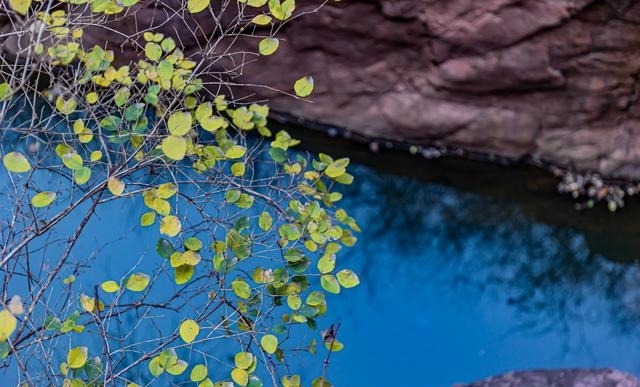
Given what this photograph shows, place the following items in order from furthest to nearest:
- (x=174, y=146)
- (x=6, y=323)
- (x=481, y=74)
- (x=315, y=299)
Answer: (x=481, y=74) < (x=315, y=299) < (x=174, y=146) < (x=6, y=323)

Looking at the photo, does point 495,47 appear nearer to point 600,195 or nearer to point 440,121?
point 440,121

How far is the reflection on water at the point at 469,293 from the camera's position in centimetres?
285

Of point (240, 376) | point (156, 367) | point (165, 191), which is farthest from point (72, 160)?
point (240, 376)

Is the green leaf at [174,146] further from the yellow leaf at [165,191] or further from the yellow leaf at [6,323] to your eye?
the yellow leaf at [6,323]

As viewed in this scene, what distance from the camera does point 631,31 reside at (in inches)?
129

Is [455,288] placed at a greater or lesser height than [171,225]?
lesser

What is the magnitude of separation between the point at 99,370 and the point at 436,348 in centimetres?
181

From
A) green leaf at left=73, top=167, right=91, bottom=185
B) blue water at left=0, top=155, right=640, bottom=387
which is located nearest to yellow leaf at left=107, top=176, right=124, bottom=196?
green leaf at left=73, top=167, right=91, bottom=185

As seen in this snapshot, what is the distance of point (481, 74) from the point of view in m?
3.51

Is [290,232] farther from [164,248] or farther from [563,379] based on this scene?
[563,379]

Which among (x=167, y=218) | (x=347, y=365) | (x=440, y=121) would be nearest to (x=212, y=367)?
(x=347, y=365)

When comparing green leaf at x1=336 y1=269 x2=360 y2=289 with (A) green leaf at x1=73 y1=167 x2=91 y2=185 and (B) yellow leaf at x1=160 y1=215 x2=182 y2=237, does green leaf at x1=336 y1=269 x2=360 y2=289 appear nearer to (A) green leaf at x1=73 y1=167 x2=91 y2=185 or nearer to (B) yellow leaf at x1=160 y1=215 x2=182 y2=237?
(B) yellow leaf at x1=160 y1=215 x2=182 y2=237

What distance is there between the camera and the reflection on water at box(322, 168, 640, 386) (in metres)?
2.85

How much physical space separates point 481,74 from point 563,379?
5.55 ft
